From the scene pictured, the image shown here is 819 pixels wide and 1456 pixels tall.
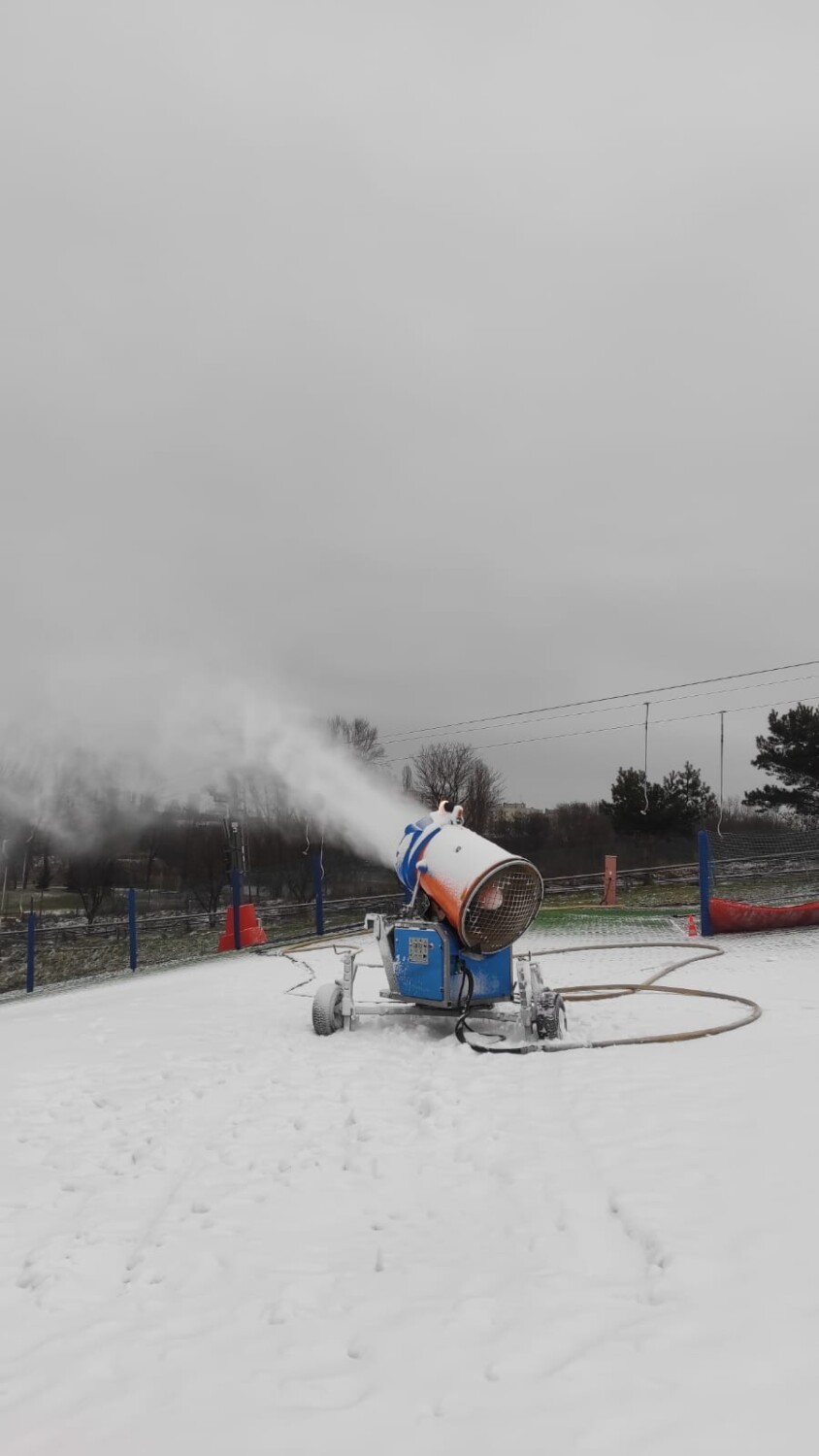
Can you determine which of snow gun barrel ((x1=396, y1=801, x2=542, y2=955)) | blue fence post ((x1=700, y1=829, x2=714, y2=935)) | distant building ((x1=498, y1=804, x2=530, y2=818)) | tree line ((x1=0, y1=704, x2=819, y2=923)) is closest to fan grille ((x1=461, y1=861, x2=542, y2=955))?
snow gun barrel ((x1=396, y1=801, x2=542, y2=955))

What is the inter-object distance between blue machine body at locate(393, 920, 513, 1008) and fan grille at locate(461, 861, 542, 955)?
150mm

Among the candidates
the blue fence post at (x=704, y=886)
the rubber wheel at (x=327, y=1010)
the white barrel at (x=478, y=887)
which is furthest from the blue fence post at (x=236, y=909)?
the white barrel at (x=478, y=887)

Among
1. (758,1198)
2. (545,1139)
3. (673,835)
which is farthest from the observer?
(673,835)

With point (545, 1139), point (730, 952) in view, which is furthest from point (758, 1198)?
point (730, 952)

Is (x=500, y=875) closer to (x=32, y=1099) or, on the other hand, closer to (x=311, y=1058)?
(x=311, y=1058)

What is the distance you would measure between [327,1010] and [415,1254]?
14.6 feet

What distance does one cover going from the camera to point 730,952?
45.9 ft

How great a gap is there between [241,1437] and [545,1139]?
2.74 metres

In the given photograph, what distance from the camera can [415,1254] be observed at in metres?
3.61

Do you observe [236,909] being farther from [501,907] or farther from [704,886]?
[501,907]

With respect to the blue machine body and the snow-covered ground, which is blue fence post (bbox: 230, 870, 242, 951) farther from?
the snow-covered ground

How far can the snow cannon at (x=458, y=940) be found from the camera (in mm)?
7574

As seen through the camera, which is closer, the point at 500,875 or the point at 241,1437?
the point at 241,1437

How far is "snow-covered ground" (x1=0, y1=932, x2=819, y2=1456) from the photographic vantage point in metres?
2.54
